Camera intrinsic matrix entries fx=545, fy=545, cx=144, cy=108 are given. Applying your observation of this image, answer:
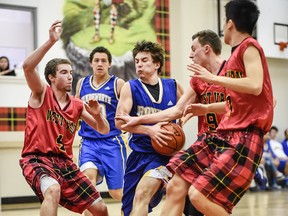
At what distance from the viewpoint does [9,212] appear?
348 inches

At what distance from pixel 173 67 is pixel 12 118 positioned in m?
3.78

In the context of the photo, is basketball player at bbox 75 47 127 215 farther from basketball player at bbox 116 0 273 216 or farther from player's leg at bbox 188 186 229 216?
player's leg at bbox 188 186 229 216

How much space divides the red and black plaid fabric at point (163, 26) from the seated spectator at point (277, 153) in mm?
3335

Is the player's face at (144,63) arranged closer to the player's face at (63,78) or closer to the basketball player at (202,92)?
the basketball player at (202,92)

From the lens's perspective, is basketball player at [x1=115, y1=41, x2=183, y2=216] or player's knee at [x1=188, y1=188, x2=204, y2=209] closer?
player's knee at [x1=188, y1=188, x2=204, y2=209]

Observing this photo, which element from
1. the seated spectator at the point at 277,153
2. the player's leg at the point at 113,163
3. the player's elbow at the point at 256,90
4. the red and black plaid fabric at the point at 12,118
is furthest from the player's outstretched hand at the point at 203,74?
the seated spectator at the point at 277,153

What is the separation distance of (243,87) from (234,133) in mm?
388

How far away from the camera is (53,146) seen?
470 cm

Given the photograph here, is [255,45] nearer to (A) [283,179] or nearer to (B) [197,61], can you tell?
(B) [197,61]

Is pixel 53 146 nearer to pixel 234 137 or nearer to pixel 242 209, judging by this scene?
pixel 234 137

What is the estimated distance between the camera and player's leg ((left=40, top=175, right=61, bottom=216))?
4.30 m

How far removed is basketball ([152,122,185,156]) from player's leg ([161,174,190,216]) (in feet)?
2.47

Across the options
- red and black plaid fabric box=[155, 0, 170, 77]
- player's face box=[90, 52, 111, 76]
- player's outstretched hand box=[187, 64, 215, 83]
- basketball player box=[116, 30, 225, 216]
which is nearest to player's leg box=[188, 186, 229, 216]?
player's outstretched hand box=[187, 64, 215, 83]

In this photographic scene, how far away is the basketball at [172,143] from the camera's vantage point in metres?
4.74
